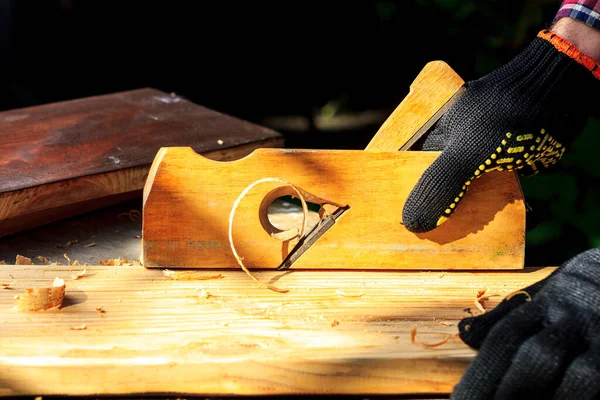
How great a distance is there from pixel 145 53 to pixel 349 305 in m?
3.20

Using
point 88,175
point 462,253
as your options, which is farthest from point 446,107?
point 88,175

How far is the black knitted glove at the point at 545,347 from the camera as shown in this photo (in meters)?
1.23

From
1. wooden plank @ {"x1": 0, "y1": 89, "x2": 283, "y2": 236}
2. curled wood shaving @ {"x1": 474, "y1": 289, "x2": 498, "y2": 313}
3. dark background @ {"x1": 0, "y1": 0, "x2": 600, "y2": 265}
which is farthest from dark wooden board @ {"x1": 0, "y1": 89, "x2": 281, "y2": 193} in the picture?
dark background @ {"x1": 0, "y1": 0, "x2": 600, "y2": 265}

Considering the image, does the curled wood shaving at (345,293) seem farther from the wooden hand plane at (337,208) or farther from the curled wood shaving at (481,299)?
the curled wood shaving at (481,299)

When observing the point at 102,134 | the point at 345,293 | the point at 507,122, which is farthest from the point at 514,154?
the point at 102,134

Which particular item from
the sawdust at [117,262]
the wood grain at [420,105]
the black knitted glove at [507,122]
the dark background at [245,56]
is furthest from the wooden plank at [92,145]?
the dark background at [245,56]

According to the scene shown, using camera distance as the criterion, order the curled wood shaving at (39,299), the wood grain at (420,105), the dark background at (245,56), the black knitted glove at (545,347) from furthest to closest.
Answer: the dark background at (245,56)
the wood grain at (420,105)
the curled wood shaving at (39,299)
the black knitted glove at (545,347)

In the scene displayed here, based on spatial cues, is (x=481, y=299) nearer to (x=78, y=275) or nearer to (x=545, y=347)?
(x=545, y=347)

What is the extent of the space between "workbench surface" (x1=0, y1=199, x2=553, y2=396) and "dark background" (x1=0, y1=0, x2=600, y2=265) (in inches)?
94.7

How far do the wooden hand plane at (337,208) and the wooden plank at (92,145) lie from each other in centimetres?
43

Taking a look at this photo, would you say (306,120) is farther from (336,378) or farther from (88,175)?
(336,378)

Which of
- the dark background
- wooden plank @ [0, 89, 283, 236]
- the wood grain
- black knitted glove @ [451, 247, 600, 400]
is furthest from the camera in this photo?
the dark background

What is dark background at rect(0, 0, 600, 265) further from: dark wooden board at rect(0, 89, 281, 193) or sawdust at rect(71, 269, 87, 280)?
sawdust at rect(71, 269, 87, 280)

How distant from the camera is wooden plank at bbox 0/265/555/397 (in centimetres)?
135
